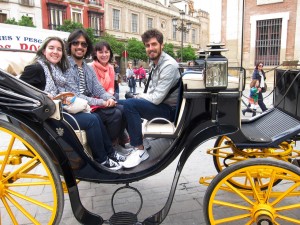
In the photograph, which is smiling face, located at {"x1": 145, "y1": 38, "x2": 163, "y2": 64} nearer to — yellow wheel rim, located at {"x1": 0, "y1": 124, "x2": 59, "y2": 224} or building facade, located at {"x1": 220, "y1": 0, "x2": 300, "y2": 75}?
yellow wheel rim, located at {"x1": 0, "y1": 124, "x2": 59, "y2": 224}

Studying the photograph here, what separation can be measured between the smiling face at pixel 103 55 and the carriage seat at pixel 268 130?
66.5 inches

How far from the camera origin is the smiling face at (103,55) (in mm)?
3091

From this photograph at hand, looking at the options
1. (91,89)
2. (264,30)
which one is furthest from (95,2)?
(91,89)

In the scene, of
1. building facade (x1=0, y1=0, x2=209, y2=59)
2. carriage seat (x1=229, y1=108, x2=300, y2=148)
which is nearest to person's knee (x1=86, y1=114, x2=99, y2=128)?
carriage seat (x1=229, y1=108, x2=300, y2=148)

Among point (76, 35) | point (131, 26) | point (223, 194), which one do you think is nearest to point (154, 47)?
point (76, 35)

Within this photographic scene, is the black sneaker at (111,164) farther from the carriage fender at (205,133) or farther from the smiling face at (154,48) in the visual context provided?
the smiling face at (154,48)

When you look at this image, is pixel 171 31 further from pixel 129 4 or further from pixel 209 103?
pixel 209 103

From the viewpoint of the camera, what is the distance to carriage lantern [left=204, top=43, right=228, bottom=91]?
6.19 ft

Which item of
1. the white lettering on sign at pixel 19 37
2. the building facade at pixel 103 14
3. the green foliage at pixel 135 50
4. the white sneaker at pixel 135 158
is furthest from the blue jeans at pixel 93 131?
the green foliage at pixel 135 50

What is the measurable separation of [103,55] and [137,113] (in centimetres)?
101

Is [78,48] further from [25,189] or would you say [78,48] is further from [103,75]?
[25,189]

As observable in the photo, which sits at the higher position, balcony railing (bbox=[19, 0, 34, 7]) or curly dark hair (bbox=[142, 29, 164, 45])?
balcony railing (bbox=[19, 0, 34, 7])

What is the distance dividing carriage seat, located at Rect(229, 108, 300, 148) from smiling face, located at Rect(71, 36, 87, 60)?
1.73m

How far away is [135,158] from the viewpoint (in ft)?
7.84
